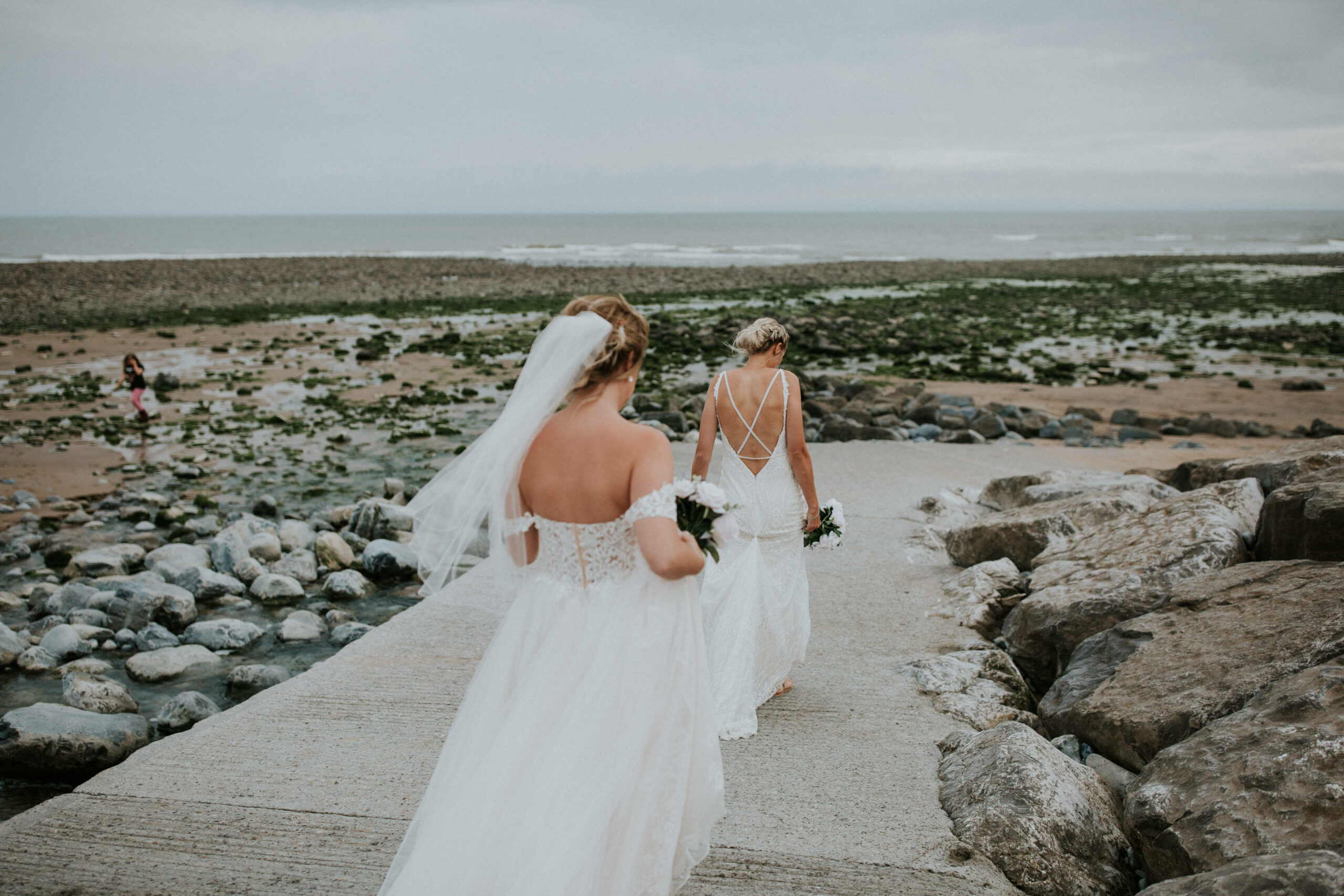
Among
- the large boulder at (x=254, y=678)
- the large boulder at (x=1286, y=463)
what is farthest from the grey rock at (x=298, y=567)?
the large boulder at (x=1286, y=463)

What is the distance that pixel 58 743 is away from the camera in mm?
4953

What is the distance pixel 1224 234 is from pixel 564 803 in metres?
138

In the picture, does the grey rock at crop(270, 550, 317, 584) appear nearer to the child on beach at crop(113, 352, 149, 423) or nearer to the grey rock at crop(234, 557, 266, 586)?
the grey rock at crop(234, 557, 266, 586)

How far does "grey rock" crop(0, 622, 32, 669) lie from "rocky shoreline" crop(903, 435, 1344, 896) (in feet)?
22.0

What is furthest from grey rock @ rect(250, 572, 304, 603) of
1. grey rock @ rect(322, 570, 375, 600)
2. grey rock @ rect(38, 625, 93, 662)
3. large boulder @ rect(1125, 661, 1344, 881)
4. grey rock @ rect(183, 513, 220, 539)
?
large boulder @ rect(1125, 661, 1344, 881)

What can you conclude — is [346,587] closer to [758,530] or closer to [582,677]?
[758,530]

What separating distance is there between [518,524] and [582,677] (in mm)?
598

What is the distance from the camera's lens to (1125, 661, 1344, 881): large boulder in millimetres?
3059

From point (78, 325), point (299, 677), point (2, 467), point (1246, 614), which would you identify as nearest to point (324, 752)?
point (299, 677)

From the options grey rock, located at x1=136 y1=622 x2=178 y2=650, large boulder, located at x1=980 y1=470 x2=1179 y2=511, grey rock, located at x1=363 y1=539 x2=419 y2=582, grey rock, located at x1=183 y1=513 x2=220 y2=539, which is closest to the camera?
grey rock, located at x1=136 y1=622 x2=178 y2=650

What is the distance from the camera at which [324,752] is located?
4539 mm

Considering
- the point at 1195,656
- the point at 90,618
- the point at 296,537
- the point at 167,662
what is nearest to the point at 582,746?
the point at 1195,656

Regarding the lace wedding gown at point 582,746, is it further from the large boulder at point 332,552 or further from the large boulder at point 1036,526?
the large boulder at point 332,552

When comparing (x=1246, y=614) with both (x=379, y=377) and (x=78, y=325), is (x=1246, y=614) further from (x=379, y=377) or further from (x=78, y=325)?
(x=78, y=325)
